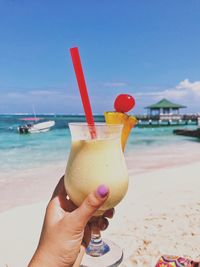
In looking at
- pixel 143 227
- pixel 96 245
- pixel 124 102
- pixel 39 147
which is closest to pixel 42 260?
pixel 96 245

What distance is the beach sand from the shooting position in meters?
2.98

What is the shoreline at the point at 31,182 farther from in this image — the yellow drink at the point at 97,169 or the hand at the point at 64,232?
the yellow drink at the point at 97,169

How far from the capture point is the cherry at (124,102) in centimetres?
168

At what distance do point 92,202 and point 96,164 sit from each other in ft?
0.71

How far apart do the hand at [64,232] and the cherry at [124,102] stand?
50 centimetres

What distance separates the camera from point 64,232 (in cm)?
147

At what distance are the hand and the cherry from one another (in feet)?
1.64

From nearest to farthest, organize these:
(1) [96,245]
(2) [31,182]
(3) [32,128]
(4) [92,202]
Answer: (4) [92,202] < (1) [96,245] < (2) [31,182] < (3) [32,128]

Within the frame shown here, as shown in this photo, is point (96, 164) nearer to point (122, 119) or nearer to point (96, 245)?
point (122, 119)

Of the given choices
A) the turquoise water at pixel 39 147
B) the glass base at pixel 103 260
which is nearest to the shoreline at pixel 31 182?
the turquoise water at pixel 39 147

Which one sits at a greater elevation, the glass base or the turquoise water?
the glass base

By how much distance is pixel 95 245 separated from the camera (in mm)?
2201

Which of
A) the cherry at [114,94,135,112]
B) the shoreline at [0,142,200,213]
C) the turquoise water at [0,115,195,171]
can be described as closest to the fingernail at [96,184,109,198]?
the cherry at [114,94,135,112]

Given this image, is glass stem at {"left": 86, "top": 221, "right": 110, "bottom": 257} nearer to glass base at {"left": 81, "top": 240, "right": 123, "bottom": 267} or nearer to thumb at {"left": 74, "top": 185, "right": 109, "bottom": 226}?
glass base at {"left": 81, "top": 240, "right": 123, "bottom": 267}
